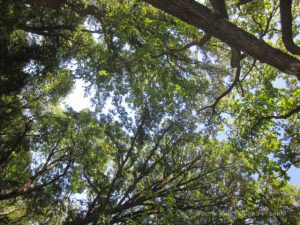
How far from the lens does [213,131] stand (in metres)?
10.2

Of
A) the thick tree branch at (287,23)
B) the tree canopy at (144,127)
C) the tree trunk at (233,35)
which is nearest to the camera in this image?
the thick tree branch at (287,23)

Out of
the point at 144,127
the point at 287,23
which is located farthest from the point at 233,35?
the point at 144,127

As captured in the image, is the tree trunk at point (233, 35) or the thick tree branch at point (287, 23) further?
the tree trunk at point (233, 35)

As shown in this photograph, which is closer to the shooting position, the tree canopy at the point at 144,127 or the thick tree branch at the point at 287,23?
the thick tree branch at the point at 287,23

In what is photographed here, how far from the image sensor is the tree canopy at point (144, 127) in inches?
347

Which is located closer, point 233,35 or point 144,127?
point 233,35

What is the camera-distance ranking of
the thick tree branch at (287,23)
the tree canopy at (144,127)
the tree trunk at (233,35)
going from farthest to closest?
the tree canopy at (144,127)
the tree trunk at (233,35)
the thick tree branch at (287,23)

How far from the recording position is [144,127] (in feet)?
34.0

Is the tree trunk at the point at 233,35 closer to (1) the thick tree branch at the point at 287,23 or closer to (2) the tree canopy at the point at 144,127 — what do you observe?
(1) the thick tree branch at the point at 287,23

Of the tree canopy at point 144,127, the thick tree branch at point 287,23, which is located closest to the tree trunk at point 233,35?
the thick tree branch at point 287,23

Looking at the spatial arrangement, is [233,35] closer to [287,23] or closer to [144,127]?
[287,23]

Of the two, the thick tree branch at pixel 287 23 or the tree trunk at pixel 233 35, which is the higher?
the thick tree branch at pixel 287 23

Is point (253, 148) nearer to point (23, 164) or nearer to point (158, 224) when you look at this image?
point (158, 224)

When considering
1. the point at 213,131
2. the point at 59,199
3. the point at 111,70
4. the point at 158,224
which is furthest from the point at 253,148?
the point at 59,199
